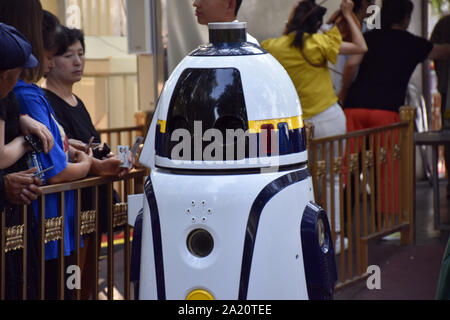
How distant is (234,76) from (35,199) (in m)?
0.91

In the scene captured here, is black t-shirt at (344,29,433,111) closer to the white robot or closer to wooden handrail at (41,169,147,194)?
wooden handrail at (41,169,147,194)

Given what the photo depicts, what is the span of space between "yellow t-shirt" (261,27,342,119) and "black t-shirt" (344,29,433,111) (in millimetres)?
970

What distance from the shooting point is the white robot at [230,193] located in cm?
280

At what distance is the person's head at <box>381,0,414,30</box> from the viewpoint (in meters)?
6.54

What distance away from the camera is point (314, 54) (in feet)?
18.0

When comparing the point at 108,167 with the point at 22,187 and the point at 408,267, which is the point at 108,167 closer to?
the point at 22,187

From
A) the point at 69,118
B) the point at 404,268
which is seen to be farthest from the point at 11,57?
the point at 404,268

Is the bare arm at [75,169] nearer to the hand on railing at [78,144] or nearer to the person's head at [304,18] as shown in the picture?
the hand on railing at [78,144]

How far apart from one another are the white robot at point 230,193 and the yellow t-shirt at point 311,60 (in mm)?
2579

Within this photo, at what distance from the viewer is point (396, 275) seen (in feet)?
18.7

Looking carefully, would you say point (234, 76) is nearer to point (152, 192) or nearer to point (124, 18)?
point (152, 192)

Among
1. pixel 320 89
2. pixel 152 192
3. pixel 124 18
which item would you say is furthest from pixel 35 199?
pixel 124 18

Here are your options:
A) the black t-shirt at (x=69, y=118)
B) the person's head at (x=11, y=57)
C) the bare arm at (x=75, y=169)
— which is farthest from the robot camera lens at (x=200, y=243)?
the black t-shirt at (x=69, y=118)

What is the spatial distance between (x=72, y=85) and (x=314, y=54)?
1.78m
